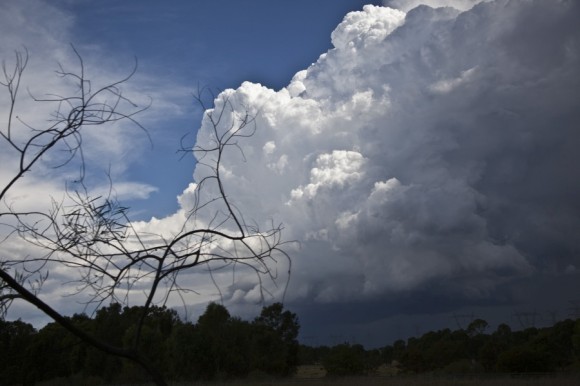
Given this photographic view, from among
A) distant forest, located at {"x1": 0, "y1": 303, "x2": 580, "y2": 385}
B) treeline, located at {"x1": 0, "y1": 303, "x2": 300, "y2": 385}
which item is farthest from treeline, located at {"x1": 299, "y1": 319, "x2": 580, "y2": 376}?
treeline, located at {"x1": 0, "y1": 303, "x2": 300, "y2": 385}

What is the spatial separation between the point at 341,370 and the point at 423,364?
12018mm

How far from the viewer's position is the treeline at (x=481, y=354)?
52438 mm

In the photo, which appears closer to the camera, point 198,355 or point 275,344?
point 198,355

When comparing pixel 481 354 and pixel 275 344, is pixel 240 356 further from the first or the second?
pixel 481 354

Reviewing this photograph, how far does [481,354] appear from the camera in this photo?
65.4 meters

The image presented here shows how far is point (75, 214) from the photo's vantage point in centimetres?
344

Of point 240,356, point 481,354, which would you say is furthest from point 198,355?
point 481,354

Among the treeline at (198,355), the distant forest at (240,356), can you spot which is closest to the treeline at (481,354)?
the distant forest at (240,356)

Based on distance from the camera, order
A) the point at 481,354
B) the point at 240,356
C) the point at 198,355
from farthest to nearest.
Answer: the point at 481,354 → the point at 240,356 → the point at 198,355

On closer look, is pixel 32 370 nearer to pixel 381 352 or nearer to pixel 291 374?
pixel 291 374

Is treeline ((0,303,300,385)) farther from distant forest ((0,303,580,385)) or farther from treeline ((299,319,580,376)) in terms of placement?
treeline ((299,319,580,376))

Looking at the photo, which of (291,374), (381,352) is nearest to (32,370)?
(291,374)

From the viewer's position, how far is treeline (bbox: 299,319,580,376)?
5244cm

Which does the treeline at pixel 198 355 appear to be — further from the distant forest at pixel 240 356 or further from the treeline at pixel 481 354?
the treeline at pixel 481 354
